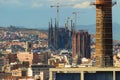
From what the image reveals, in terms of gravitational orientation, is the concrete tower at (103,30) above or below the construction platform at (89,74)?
above

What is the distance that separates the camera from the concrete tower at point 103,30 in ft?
193

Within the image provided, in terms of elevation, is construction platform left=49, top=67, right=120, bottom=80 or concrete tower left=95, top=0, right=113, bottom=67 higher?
concrete tower left=95, top=0, right=113, bottom=67

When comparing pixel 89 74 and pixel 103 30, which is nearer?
pixel 89 74

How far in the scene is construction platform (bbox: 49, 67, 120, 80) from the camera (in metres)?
48.1

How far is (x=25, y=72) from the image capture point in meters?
153

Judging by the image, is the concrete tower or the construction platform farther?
the concrete tower

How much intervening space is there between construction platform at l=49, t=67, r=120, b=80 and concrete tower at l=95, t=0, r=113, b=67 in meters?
9.81

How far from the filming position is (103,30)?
5928cm

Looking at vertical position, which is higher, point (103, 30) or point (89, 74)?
point (103, 30)

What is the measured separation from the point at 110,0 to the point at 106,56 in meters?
4.39

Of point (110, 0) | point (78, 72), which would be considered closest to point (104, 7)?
point (110, 0)

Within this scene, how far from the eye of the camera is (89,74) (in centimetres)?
4872

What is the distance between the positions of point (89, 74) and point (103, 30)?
11059 mm

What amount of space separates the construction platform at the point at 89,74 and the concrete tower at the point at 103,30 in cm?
981
